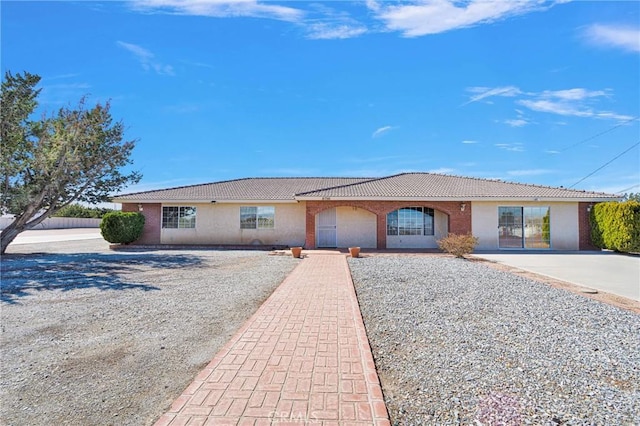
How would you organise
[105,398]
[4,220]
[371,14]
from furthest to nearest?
[4,220] < [371,14] < [105,398]

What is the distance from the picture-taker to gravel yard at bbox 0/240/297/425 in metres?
3.30

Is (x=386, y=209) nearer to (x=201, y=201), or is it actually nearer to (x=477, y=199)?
(x=477, y=199)

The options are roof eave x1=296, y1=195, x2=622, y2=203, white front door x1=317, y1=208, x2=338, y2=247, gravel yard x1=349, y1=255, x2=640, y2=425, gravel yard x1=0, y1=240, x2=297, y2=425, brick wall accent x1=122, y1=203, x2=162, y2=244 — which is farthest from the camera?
brick wall accent x1=122, y1=203, x2=162, y2=244

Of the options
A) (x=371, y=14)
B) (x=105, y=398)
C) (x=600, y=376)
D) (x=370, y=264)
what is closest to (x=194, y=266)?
(x=370, y=264)

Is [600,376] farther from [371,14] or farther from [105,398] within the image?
[371,14]

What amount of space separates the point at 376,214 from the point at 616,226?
1170cm

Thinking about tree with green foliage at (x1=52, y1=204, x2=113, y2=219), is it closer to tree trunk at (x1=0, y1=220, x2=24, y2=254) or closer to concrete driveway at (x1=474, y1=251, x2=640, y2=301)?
tree trunk at (x1=0, y1=220, x2=24, y2=254)

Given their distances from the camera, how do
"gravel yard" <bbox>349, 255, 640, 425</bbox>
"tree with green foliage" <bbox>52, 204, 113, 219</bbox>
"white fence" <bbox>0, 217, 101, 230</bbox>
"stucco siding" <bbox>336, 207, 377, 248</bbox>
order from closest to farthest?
"gravel yard" <bbox>349, 255, 640, 425</bbox> < "stucco siding" <bbox>336, 207, 377, 248</bbox> < "white fence" <bbox>0, 217, 101, 230</bbox> < "tree with green foliage" <bbox>52, 204, 113, 219</bbox>

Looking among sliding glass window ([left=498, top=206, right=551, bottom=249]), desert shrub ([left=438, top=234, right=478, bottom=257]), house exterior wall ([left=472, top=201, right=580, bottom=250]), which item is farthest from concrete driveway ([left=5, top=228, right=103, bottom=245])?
sliding glass window ([left=498, top=206, right=551, bottom=249])

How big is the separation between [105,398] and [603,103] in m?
28.4

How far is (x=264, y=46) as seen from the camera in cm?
1292

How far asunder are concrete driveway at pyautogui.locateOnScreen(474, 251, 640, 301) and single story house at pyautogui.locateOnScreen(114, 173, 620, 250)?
6.60 ft

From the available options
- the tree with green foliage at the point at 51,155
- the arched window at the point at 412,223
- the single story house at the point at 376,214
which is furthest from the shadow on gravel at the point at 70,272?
the arched window at the point at 412,223

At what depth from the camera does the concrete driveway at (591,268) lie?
364 inches
